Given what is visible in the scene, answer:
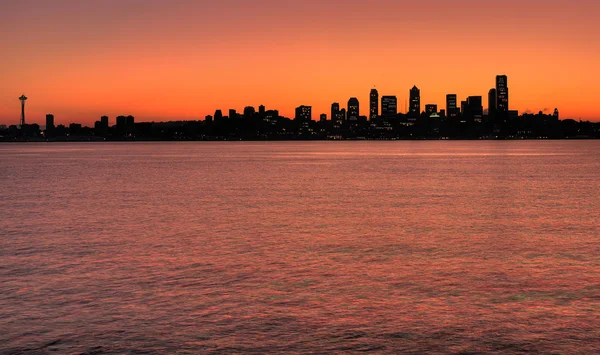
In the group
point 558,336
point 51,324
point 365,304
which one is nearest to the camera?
point 558,336

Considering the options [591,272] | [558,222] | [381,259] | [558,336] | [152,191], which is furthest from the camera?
[152,191]

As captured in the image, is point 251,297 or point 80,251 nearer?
point 251,297

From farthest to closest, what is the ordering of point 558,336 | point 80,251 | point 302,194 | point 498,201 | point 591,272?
point 302,194 → point 498,201 → point 80,251 → point 591,272 → point 558,336

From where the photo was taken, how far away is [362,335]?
14.7 metres

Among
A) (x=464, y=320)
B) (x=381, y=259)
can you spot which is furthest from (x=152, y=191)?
(x=464, y=320)

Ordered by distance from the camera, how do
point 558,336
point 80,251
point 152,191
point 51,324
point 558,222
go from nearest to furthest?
point 558,336, point 51,324, point 80,251, point 558,222, point 152,191

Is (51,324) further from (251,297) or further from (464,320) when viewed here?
(464,320)

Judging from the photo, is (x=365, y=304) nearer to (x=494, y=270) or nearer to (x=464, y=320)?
(x=464, y=320)

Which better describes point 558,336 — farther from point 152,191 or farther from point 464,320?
point 152,191

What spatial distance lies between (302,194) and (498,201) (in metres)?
15.5

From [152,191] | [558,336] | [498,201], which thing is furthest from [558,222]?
[152,191]

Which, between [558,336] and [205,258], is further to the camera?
[205,258]

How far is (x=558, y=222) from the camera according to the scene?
35750mm

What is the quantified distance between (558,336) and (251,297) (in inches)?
306
